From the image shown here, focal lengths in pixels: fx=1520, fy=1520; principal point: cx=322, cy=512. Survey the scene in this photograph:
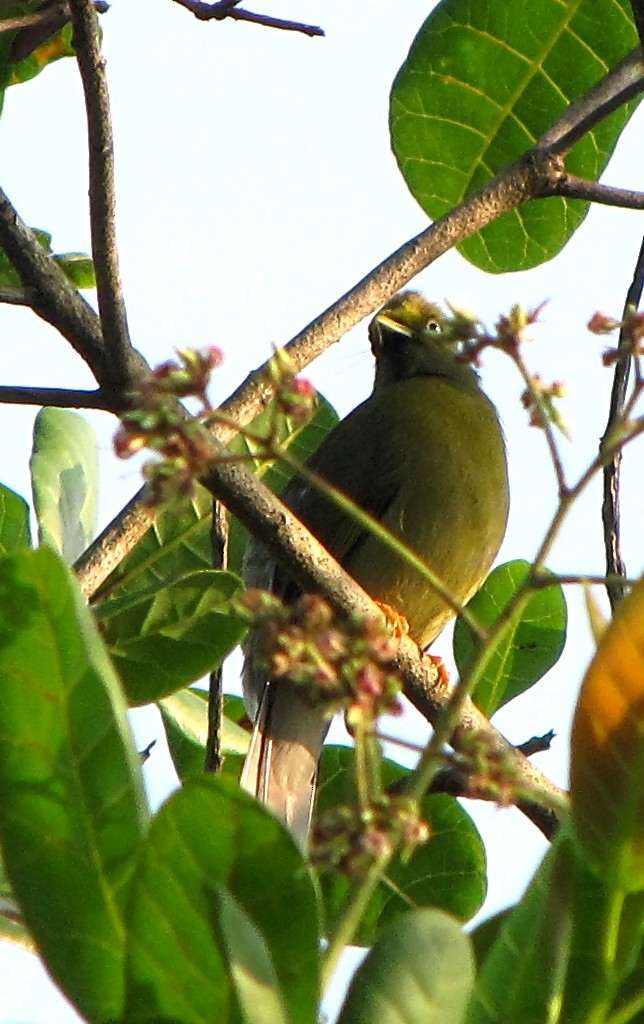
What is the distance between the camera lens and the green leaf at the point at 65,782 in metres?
1.17

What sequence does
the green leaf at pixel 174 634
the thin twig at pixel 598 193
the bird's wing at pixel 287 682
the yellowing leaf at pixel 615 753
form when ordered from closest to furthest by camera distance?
the yellowing leaf at pixel 615 753, the green leaf at pixel 174 634, the thin twig at pixel 598 193, the bird's wing at pixel 287 682

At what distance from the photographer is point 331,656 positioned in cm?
130

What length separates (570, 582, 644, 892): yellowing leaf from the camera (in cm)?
111

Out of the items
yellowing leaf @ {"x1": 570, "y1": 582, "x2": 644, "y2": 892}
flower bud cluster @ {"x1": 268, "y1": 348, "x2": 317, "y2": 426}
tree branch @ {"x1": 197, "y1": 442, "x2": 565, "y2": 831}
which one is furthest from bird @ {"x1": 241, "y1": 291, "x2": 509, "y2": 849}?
yellowing leaf @ {"x1": 570, "y1": 582, "x2": 644, "y2": 892}

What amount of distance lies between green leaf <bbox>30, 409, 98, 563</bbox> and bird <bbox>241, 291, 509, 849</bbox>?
44.3 inches

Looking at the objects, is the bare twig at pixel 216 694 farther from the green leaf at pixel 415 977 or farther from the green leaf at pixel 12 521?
the green leaf at pixel 415 977

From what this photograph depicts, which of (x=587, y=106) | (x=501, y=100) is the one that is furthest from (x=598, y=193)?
(x=501, y=100)

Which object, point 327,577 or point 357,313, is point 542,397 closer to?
point 327,577

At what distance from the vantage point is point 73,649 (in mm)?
1168

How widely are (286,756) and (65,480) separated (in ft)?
4.43

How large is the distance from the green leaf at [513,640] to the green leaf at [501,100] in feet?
2.75

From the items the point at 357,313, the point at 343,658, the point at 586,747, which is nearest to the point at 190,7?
the point at 357,313

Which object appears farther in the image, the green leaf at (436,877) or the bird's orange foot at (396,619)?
the bird's orange foot at (396,619)

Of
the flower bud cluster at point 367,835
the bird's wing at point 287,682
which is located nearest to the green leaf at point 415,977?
the flower bud cluster at point 367,835
